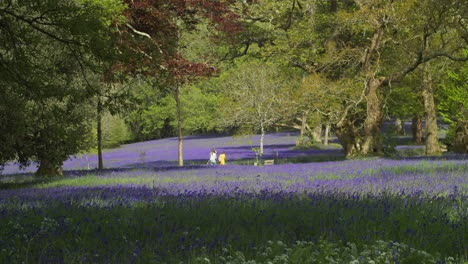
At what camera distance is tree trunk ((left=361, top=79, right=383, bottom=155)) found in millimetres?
24250

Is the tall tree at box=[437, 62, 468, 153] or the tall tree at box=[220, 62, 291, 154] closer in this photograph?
the tall tree at box=[437, 62, 468, 153]

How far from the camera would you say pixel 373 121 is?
24.5 meters

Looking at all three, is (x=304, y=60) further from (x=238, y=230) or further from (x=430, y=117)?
(x=238, y=230)

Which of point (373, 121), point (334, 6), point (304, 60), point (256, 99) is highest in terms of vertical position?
point (334, 6)

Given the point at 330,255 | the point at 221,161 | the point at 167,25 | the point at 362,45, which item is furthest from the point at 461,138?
the point at 330,255

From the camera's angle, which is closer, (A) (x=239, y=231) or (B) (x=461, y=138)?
(A) (x=239, y=231)

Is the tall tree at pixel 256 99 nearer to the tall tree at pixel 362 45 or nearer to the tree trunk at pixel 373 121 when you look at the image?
the tall tree at pixel 362 45

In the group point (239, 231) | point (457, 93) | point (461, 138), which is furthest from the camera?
point (461, 138)

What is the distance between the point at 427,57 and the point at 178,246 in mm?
19384

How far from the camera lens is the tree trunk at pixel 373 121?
24250mm

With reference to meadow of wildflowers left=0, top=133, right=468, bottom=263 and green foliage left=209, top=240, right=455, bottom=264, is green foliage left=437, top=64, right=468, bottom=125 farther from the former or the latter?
green foliage left=209, top=240, right=455, bottom=264

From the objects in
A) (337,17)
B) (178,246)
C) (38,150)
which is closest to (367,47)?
(337,17)

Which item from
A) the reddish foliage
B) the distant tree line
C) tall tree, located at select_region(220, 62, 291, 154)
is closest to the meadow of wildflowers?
the distant tree line

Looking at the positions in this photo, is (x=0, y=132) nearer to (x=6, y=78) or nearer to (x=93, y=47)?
(x=6, y=78)
